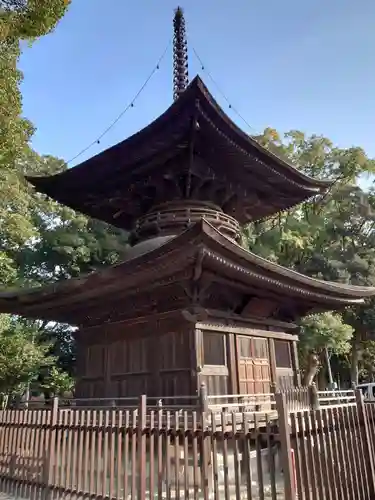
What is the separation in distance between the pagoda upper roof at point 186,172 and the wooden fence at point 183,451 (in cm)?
651

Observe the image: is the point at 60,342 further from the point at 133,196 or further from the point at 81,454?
the point at 81,454

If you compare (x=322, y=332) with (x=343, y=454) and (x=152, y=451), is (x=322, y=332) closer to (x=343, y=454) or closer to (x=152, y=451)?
(x=343, y=454)

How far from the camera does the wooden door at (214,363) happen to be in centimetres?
962

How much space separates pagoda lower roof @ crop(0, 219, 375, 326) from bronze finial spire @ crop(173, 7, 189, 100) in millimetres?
7873

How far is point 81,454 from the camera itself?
615 cm

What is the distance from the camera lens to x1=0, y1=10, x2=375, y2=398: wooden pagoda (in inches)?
367

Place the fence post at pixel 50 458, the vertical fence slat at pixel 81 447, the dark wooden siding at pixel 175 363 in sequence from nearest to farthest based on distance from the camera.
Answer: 1. the vertical fence slat at pixel 81 447
2. the fence post at pixel 50 458
3. the dark wooden siding at pixel 175 363

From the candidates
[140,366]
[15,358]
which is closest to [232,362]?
[140,366]

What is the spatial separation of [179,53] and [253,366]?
1244 cm

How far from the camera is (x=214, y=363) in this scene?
9.98m

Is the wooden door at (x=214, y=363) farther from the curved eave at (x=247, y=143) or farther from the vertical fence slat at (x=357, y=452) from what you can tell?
the curved eave at (x=247, y=143)

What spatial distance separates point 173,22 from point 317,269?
17701mm

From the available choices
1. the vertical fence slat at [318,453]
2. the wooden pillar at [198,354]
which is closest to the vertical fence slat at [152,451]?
the vertical fence slat at [318,453]

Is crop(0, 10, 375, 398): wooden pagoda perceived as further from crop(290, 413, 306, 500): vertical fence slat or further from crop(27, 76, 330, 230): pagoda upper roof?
crop(290, 413, 306, 500): vertical fence slat
